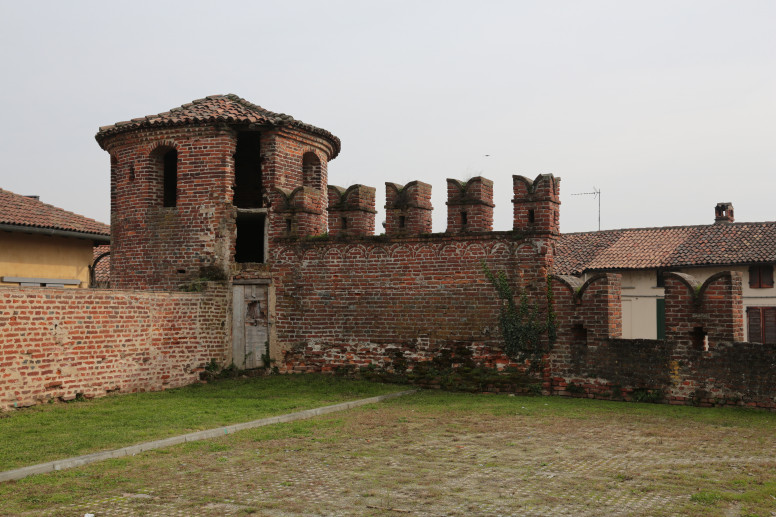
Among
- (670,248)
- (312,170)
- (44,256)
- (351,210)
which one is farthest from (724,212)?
(44,256)

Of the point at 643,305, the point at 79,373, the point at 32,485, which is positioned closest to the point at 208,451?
the point at 32,485

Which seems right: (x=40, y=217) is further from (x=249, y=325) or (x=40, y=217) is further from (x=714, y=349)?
(x=714, y=349)

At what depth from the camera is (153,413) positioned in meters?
10.5

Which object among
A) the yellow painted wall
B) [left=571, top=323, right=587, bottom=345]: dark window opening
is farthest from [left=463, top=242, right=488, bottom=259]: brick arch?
the yellow painted wall

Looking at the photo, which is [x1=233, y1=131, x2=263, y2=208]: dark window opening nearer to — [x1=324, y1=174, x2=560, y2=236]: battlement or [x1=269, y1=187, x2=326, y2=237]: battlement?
[x1=269, y1=187, x2=326, y2=237]: battlement

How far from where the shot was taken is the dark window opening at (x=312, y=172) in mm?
17109

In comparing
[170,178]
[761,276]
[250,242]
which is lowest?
[761,276]

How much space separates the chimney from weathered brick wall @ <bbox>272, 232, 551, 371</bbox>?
25.3m

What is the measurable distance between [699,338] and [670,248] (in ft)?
63.2

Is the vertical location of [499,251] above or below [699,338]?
above

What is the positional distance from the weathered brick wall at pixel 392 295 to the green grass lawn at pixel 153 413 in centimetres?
83

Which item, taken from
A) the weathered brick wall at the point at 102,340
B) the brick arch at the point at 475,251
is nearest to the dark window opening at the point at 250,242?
the weathered brick wall at the point at 102,340

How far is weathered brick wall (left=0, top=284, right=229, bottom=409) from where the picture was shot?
424 inches

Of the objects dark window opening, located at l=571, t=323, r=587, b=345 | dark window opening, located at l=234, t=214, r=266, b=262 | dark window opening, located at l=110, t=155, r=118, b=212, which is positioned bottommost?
dark window opening, located at l=571, t=323, r=587, b=345
